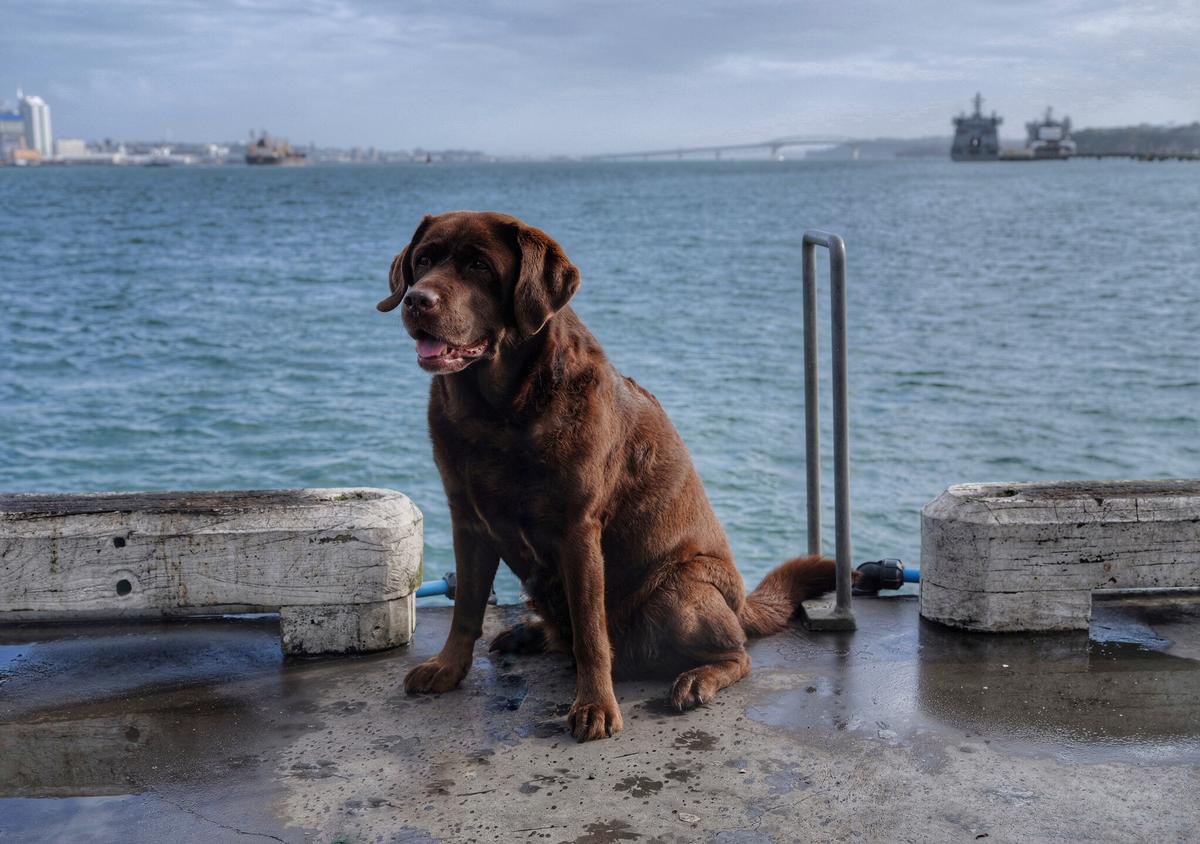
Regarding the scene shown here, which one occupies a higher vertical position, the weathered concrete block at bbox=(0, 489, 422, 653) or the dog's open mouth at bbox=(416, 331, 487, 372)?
the dog's open mouth at bbox=(416, 331, 487, 372)

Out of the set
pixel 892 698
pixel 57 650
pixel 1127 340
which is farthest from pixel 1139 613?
pixel 1127 340

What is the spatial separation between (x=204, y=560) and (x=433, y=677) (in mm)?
997

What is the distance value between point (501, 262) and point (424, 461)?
470 inches

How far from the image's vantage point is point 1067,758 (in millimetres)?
3453

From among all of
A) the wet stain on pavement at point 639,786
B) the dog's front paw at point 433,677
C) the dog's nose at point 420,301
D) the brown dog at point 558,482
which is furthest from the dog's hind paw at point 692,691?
the dog's nose at point 420,301

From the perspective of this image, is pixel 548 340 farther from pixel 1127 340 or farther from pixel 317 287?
pixel 317 287

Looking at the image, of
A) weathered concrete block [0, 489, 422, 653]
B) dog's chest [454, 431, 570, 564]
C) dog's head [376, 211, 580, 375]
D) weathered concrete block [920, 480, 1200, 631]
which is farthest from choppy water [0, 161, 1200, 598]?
dog's head [376, 211, 580, 375]

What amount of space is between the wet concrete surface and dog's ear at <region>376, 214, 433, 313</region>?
4.52ft

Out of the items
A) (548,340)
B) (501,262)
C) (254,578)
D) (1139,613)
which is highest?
(501,262)

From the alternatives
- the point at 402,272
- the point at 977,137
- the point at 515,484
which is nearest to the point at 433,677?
the point at 515,484

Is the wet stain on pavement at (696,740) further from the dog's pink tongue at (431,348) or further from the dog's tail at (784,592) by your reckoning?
the dog's pink tongue at (431,348)

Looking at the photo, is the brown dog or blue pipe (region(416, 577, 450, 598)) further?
blue pipe (region(416, 577, 450, 598))

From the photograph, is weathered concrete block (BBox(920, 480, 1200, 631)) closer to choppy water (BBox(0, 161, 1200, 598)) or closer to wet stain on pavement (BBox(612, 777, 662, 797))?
wet stain on pavement (BBox(612, 777, 662, 797))

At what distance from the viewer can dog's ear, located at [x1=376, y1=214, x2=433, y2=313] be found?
12.0 feet
